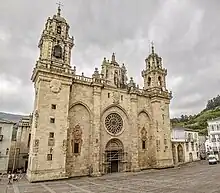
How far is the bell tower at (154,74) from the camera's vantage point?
3322 cm

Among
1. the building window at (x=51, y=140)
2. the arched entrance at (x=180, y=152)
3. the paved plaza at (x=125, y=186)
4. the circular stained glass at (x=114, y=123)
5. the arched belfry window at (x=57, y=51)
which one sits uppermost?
the arched belfry window at (x=57, y=51)

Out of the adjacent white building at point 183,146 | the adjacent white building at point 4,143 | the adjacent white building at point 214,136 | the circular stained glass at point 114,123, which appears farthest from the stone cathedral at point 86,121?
the adjacent white building at point 214,136

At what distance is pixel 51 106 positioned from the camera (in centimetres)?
2122

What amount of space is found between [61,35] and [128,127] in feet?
53.6

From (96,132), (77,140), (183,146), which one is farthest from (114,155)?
(183,146)

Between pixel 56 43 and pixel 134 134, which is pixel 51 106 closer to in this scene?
pixel 56 43

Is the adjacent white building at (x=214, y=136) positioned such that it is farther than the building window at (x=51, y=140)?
Yes

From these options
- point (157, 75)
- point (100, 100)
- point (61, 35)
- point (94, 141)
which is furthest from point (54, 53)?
point (157, 75)

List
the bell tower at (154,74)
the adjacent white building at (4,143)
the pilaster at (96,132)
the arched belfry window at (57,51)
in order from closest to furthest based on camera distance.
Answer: the pilaster at (96,132)
the arched belfry window at (57,51)
the adjacent white building at (4,143)
the bell tower at (154,74)

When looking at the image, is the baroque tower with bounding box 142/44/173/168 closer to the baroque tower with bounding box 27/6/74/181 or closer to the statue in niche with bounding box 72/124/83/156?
the statue in niche with bounding box 72/124/83/156

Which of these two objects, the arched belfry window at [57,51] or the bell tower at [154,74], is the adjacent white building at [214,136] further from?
the arched belfry window at [57,51]

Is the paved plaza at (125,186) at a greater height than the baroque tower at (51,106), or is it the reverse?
the baroque tower at (51,106)

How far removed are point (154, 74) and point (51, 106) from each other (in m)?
20.0

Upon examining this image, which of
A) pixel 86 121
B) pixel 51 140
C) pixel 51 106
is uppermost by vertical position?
pixel 51 106
